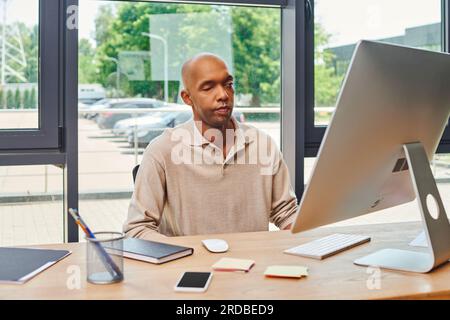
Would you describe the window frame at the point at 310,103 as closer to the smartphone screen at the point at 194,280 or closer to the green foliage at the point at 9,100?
the green foliage at the point at 9,100

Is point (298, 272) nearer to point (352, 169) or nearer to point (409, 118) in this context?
point (352, 169)

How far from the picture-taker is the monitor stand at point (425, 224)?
1.31 metres

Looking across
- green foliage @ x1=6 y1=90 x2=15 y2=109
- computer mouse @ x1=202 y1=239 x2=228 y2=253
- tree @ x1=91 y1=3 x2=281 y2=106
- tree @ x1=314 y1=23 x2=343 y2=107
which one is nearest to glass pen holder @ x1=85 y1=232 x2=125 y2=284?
computer mouse @ x1=202 y1=239 x2=228 y2=253

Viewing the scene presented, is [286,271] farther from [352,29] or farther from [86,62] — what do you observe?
[352,29]

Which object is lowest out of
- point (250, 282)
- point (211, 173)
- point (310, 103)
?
point (250, 282)

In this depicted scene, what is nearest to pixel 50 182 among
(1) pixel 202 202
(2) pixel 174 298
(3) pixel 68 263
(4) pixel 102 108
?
(4) pixel 102 108

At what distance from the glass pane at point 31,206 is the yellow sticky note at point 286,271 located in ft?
4.80

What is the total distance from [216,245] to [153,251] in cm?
18

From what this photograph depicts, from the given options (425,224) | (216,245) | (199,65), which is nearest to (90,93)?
(199,65)

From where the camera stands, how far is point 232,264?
1.35 m

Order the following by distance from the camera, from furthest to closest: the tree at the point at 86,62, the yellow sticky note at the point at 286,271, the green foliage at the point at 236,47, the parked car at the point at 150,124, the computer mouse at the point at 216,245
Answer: the parked car at the point at 150,124, the green foliage at the point at 236,47, the tree at the point at 86,62, the computer mouse at the point at 216,245, the yellow sticky note at the point at 286,271

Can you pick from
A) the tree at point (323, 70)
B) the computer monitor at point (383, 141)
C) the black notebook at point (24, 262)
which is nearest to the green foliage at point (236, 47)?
the tree at point (323, 70)

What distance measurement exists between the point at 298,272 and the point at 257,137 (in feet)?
3.05

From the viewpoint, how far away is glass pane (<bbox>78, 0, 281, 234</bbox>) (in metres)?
2.60
